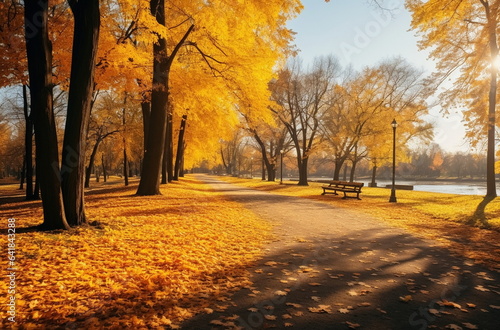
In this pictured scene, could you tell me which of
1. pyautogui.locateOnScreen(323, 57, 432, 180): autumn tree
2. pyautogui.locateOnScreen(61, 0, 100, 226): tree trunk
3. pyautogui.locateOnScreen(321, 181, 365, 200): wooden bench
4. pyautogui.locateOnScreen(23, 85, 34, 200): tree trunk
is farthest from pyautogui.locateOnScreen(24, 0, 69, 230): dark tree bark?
pyautogui.locateOnScreen(323, 57, 432, 180): autumn tree

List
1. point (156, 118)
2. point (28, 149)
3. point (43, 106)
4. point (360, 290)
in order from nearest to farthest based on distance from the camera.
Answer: point (360, 290) → point (43, 106) → point (156, 118) → point (28, 149)

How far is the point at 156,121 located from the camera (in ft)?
42.7

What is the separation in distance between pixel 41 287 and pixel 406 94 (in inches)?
1450

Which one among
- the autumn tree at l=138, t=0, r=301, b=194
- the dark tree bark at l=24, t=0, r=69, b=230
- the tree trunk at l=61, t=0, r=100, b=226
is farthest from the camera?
the autumn tree at l=138, t=0, r=301, b=194

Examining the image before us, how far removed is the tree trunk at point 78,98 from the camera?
592cm

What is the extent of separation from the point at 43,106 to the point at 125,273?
3.59m

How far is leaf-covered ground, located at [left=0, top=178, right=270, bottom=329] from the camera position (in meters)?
3.11

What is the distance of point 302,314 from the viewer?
335cm

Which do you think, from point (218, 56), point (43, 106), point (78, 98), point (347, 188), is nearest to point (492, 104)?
point (347, 188)

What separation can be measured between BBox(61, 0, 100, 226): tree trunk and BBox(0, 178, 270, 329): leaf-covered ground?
899mm

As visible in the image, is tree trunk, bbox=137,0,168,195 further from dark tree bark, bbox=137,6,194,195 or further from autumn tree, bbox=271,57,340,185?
autumn tree, bbox=271,57,340,185

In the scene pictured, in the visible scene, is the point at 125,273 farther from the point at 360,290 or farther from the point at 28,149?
the point at 28,149

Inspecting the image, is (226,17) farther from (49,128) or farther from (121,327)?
(121,327)

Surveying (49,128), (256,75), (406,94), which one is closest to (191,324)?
(49,128)
